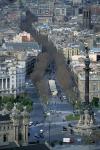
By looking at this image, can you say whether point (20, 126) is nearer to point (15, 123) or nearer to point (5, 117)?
point (15, 123)

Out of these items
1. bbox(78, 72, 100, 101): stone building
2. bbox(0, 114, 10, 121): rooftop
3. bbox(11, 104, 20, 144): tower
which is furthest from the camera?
bbox(78, 72, 100, 101): stone building

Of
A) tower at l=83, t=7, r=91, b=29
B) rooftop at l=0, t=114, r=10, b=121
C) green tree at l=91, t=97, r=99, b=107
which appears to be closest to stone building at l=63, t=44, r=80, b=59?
green tree at l=91, t=97, r=99, b=107

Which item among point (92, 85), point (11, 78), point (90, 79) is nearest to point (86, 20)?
point (11, 78)

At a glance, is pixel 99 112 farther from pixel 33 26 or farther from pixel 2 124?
pixel 33 26

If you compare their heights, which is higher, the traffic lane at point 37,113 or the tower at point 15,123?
the tower at point 15,123

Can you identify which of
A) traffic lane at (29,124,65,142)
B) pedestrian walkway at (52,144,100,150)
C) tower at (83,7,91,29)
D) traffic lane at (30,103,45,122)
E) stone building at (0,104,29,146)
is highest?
stone building at (0,104,29,146)

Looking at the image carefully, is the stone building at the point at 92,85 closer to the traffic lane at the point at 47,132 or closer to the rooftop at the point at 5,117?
the traffic lane at the point at 47,132

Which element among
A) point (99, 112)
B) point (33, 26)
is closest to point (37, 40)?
point (33, 26)

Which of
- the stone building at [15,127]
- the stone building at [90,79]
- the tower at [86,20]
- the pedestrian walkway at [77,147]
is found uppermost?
the stone building at [15,127]

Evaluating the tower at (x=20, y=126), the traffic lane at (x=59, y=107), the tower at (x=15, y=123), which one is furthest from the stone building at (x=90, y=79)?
the tower at (x=15, y=123)

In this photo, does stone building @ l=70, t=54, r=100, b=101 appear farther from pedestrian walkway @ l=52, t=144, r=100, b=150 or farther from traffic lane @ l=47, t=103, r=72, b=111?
pedestrian walkway @ l=52, t=144, r=100, b=150
